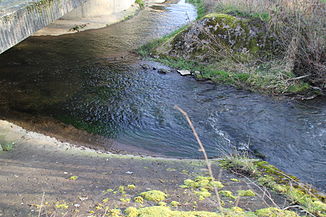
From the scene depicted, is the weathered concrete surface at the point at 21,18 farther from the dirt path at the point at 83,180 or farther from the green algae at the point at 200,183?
the green algae at the point at 200,183

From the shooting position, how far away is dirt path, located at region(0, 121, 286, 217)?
4.71m

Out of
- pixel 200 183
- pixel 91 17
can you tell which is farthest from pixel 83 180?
pixel 91 17

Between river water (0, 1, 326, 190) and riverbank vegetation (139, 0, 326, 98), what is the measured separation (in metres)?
0.94

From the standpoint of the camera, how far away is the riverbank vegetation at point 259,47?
11.7 meters

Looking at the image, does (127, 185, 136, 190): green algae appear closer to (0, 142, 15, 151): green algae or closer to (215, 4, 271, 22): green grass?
(0, 142, 15, 151): green algae

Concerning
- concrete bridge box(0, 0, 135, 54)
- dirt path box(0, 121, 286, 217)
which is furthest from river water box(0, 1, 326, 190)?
concrete bridge box(0, 0, 135, 54)

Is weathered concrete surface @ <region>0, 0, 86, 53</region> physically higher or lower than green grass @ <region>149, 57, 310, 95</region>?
higher

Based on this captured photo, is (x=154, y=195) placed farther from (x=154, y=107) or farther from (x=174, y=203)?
(x=154, y=107)

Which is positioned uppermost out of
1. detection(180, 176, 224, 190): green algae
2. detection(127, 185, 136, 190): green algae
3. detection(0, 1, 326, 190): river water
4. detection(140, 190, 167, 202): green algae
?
detection(140, 190, 167, 202): green algae

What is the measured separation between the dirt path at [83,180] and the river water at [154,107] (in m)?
1.45

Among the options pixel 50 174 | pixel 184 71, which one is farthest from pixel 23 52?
pixel 50 174

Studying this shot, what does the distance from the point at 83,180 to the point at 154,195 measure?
148cm

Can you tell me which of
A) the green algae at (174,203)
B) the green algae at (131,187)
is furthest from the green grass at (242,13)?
the green algae at (174,203)

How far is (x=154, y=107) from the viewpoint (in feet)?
33.5
